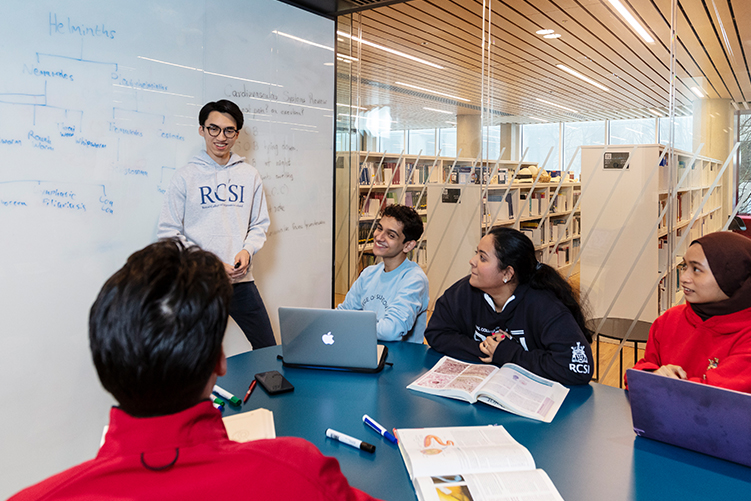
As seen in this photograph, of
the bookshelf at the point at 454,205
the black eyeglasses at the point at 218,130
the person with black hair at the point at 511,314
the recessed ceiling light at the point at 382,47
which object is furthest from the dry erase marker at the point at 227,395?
the recessed ceiling light at the point at 382,47

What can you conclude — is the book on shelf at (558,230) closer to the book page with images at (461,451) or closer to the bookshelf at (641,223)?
the bookshelf at (641,223)

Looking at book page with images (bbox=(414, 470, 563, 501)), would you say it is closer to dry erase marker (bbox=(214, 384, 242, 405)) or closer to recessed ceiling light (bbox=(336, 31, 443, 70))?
dry erase marker (bbox=(214, 384, 242, 405))

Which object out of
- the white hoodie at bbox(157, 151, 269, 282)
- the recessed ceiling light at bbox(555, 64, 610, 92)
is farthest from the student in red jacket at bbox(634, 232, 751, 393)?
the white hoodie at bbox(157, 151, 269, 282)

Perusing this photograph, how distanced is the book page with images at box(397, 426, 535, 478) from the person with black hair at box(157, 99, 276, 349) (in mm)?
1601

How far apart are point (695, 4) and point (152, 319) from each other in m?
2.77

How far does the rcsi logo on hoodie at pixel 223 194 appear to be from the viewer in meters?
2.59

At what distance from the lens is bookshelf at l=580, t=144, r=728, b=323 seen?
2514mm

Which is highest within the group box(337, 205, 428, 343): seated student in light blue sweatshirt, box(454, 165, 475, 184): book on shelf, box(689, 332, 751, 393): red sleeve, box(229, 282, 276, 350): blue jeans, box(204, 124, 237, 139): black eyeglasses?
box(204, 124, 237, 139): black eyeglasses

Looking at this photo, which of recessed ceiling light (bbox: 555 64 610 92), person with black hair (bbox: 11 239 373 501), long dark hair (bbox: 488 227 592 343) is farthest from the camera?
recessed ceiling light (bbox: 555 64 610 92)

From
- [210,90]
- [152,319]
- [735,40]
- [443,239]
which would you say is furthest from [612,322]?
[152,319]

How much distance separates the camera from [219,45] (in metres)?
2.88

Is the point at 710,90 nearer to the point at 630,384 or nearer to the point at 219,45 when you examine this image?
the point at 630,384

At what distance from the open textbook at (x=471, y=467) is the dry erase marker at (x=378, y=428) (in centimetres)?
2

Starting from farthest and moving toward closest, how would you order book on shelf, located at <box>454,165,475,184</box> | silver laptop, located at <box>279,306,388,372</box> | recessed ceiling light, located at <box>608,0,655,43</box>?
1. book on shelf, located at <box>454,165,475,184</box>
2. recessed ceiling light, located at <box>608,0,655,43</box>
3. silver laptop, located at <box>279,306,388,372</box>
